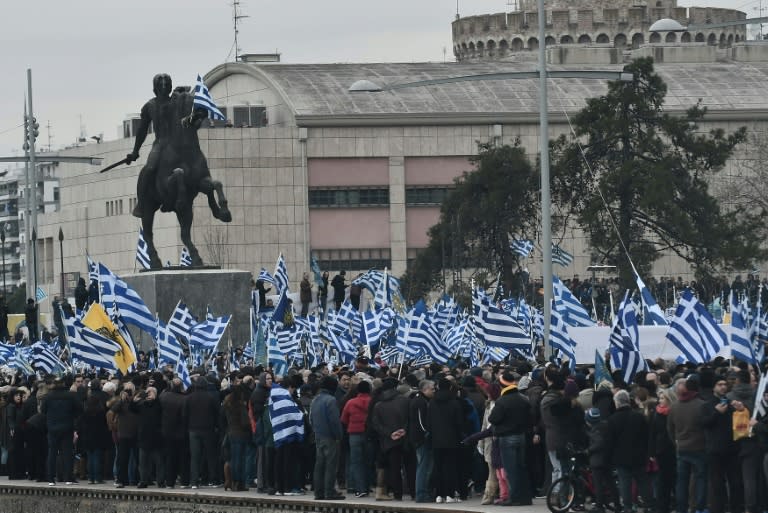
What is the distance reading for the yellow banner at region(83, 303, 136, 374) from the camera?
116ft

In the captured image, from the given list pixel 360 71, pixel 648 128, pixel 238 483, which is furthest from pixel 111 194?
pixel 238 483

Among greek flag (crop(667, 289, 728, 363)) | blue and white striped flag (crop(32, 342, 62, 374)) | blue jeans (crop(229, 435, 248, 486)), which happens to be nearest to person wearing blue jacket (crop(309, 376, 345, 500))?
blue jeans (crop(229, 435, 248, 486))

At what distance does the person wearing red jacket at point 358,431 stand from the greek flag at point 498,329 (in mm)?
6692

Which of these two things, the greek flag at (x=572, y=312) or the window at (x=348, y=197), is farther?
the window at (x=348, y=197)

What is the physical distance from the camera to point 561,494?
26.3 meters

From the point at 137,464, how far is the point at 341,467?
305 centimetres

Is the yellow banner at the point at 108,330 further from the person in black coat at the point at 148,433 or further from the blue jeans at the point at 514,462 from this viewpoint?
the blue jeans at the point at 514,462

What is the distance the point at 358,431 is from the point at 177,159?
1636cm

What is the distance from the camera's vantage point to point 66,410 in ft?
109

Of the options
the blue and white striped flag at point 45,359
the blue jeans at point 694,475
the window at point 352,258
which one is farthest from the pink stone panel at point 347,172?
the blue jeans at point 694,475

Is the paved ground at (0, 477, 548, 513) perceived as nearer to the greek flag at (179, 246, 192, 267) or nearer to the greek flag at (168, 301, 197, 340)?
the greek flag at (168, 301, 197, 340)

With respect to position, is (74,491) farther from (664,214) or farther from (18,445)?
(664,214)

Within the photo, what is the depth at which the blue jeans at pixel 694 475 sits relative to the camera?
25422mm

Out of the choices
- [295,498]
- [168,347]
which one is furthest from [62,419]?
[295,498]
